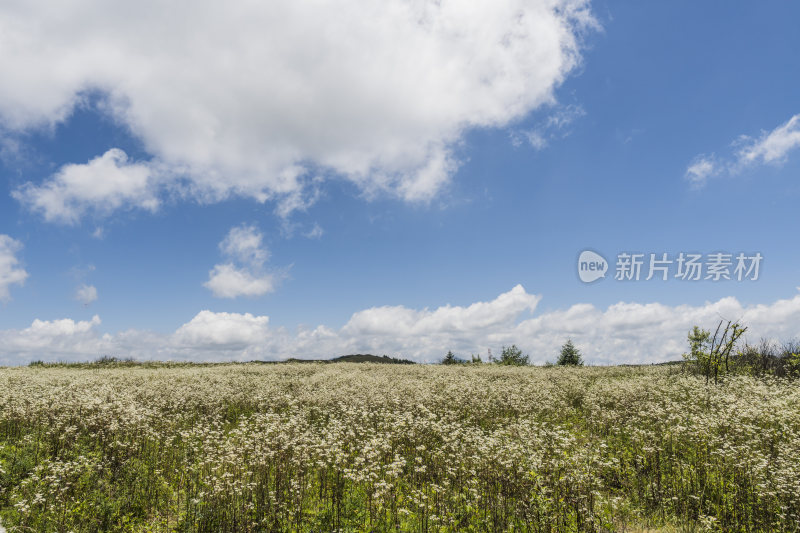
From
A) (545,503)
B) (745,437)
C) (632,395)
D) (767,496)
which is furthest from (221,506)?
(632,395)

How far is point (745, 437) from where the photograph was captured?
39.7 feet

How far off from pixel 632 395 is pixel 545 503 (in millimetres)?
14232

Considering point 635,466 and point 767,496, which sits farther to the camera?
point 635,466

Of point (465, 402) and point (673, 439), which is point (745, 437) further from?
point (465, 402)

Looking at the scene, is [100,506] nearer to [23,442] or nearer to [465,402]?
[23,442]

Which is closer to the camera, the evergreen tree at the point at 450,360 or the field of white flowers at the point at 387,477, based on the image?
the field of white flowers at the point at 387,477

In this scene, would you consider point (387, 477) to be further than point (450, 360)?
No

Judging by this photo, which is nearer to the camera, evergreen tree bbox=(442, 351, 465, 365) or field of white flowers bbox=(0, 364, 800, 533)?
field of white flowers bbox=(0, 364, 800, 533)

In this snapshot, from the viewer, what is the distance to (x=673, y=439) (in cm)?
1270

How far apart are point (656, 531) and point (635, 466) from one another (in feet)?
12.8

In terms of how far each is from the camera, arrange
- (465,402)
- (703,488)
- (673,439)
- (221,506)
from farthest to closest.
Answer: (465,402)
(673,439)
(703,488)
(221,506)

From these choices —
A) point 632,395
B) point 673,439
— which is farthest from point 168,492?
point 632,395

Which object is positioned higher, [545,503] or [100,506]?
[545,503]

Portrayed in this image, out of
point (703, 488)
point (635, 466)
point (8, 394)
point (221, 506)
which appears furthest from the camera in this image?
point (8, 394)
